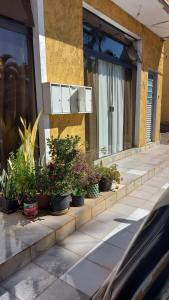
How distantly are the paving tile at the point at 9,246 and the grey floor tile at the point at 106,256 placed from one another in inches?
24.7

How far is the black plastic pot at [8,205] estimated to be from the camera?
263 cm

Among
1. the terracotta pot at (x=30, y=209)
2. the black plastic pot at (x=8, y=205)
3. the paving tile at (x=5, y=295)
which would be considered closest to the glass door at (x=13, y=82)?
the black plastic pot at (x=8, y=205)

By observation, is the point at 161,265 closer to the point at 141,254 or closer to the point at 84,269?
the point at 141,254

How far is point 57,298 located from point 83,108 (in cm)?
266

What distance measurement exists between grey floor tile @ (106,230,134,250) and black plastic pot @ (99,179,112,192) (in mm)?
808

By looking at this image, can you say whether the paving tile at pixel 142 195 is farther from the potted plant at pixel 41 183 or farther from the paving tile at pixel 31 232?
the paving tile at pixel 31 232

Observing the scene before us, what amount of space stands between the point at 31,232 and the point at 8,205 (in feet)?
1.71

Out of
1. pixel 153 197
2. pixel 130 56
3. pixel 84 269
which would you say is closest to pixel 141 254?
pixel 84 269

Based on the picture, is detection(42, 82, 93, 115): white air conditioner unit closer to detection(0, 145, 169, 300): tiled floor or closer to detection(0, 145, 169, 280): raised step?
detection(0, 145, 169, 280): raised step

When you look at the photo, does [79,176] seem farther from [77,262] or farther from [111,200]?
[77,262]

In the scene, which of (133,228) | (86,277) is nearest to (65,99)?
(133,228)

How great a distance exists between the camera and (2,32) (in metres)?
2.82

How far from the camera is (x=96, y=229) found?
2.64 metres

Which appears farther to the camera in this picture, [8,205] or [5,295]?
[8,205]
